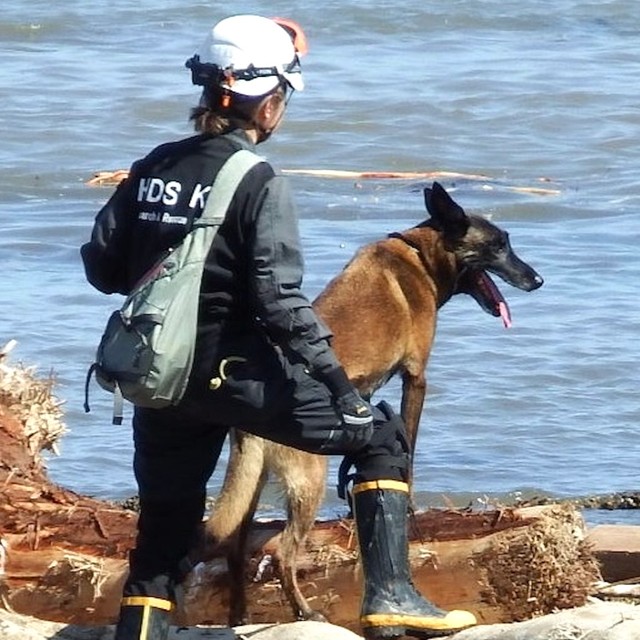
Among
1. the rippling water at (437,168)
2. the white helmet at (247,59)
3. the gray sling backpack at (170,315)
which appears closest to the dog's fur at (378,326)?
the rippling water at (437,168)

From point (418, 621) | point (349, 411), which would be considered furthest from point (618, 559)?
point (349, 411)

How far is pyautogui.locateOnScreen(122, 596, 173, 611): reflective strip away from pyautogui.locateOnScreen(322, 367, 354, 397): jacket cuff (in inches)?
32.3

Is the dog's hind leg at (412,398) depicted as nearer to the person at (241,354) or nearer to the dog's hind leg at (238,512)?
the dog's hind leg at (238,512)

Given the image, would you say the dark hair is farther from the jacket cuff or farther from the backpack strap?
the jacket cuff

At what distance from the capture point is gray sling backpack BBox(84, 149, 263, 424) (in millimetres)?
4797

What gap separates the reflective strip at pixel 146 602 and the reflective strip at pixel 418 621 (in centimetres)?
58

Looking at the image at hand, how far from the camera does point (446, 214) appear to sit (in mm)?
8078

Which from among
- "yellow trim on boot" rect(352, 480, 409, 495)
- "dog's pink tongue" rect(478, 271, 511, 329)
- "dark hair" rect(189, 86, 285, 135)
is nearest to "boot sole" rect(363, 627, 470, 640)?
"yellow trim on boot" rect(352, 480, 409, 495)

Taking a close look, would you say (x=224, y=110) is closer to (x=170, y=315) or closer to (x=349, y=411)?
(x=170, y=315)

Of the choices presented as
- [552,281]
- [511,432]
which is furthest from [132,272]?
[552,281]

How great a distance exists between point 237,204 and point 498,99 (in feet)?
51.6

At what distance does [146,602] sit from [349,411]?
82 centimetres

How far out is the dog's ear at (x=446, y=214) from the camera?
26.4 feet

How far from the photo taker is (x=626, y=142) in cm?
1800
